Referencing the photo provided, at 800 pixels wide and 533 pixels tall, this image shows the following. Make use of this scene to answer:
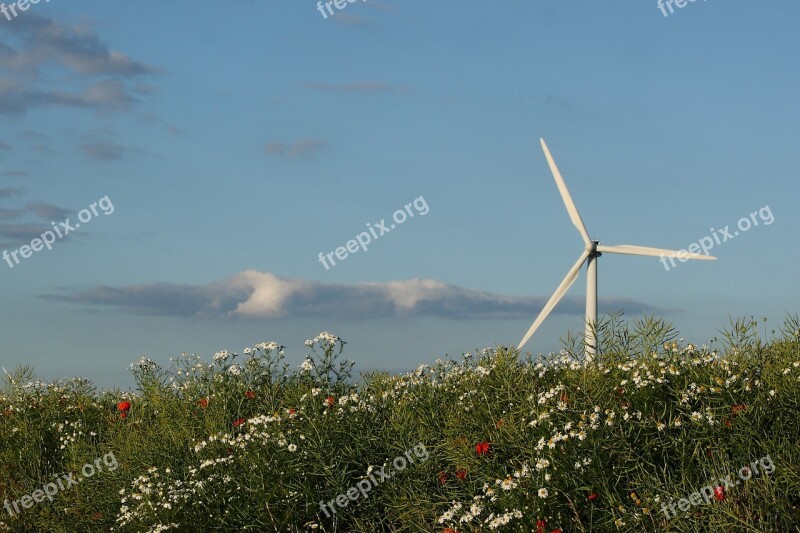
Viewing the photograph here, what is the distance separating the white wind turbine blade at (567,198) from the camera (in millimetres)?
21881

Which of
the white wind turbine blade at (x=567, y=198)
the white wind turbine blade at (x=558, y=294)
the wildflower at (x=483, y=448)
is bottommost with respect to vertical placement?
the wildflower at (x=483, y=448)

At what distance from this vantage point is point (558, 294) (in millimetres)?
20469

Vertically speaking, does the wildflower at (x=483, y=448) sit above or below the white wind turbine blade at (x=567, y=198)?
below

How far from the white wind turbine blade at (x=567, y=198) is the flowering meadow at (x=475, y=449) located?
8.96 metres

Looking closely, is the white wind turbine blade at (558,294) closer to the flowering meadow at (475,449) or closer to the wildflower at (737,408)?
the flowering meadow at (475,449)

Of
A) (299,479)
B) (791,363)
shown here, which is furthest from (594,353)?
(299,479)

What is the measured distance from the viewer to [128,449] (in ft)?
46.5

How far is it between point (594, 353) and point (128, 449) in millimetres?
7349

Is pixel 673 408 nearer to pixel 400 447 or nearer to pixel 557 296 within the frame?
pixel 400 447

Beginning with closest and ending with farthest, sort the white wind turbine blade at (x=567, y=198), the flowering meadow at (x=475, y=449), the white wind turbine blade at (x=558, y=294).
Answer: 1. the flowering meadow at (x=475, y=449)
2. the white wind turbine blade at (x=558, y=294)
3. the white wind turbine blade at (x=567, y=198)

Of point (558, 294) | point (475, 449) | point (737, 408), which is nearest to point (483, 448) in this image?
point (475, 449)

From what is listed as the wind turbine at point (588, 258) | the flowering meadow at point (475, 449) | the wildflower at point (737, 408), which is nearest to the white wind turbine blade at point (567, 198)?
the wind turbine at point (588, 258)

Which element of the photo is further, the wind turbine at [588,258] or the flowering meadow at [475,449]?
the wind turbine at [588,258]

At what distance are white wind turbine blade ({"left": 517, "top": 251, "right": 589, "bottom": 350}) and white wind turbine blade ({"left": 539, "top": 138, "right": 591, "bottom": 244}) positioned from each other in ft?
2.19
